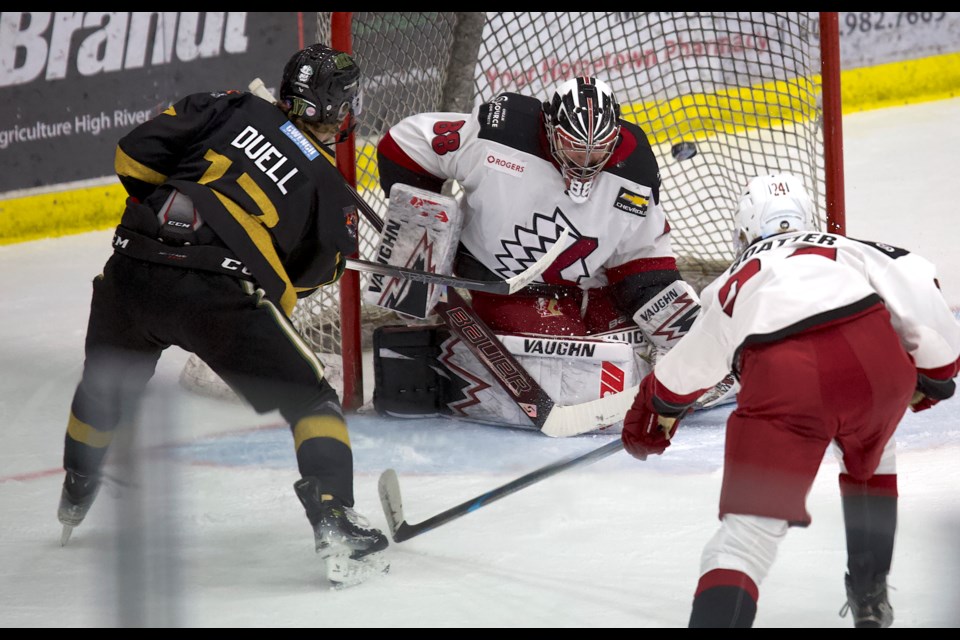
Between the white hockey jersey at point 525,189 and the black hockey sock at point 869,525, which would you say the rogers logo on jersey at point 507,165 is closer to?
the white hockey jersey at point 525,189

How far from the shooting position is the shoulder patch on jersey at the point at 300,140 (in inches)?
103

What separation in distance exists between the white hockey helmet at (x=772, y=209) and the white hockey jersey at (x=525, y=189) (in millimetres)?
1105

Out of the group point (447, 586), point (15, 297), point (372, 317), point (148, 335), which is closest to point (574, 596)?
point (447, 586)

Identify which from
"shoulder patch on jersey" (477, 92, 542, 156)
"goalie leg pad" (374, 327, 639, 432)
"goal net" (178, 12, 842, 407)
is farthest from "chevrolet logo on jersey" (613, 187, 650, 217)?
"goal net" (178, 12, 842, 407)

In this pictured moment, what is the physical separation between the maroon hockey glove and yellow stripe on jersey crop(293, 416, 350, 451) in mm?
513

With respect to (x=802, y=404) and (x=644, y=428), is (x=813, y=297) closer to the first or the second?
(x=802, y=404)

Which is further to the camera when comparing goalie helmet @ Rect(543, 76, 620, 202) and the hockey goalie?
the hockey goalie

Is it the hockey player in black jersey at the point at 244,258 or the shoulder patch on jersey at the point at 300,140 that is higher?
the shoulder patch on jersey at the point at 300,140

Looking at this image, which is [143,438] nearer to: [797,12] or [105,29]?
[797,12]

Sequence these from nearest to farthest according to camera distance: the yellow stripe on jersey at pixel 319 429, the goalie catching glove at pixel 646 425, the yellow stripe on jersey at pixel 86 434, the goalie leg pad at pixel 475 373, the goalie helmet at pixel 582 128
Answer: the yellow stripe on jersey at pixel 86 434
the goalie catching glove at pixel 646 425
the yellow stripe on jersey at pixel 319 429
the goalie helmet at pixel 582 128
the goalie leg pad at pixel 475 373

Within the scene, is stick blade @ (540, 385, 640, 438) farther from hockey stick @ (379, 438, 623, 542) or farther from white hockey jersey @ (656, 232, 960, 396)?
white hockey jersey @ (656, 232, 960, 396)

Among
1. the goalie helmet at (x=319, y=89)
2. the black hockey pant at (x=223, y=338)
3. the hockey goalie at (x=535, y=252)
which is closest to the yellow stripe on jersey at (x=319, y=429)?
the black hockey pant at (x=223, y=338)

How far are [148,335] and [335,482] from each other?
0.47 metres

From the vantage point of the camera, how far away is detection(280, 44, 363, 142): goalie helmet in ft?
8.84
